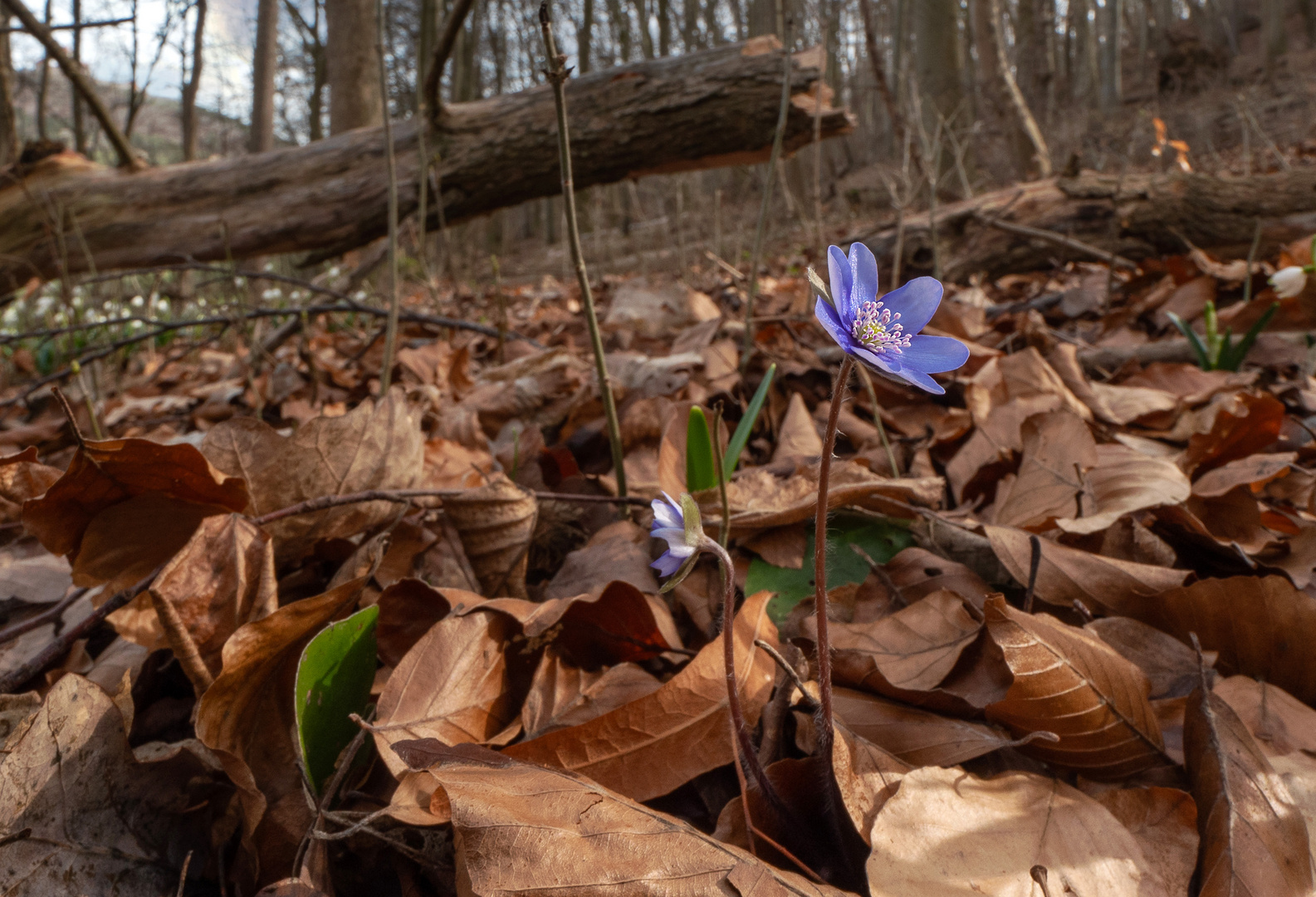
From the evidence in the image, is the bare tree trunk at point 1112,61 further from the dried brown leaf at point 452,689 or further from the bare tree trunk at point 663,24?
the dried brown leaf at point 452,689

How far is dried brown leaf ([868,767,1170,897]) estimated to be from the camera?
0.67 metres

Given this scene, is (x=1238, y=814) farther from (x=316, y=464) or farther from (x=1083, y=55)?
(x=1083, y=55)

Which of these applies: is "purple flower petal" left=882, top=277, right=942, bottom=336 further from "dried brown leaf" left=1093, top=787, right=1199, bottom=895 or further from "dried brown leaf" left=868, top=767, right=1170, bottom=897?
"dried brown leaf" left=1093, top=787, right=1199, bottom=895

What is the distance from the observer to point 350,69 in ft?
21.1

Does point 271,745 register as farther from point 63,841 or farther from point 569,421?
point 569,421

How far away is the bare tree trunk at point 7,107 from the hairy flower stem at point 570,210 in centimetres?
430

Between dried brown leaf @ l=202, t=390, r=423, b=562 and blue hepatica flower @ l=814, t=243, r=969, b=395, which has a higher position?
blue hepatica flower @ l=814, t=243, r=969, b=395

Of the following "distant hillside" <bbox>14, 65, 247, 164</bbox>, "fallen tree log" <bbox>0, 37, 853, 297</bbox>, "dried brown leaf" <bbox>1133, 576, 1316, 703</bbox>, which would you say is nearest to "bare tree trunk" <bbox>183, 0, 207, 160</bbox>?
"distant hillside" <bbox>14, 65, 247, 164</bbox>

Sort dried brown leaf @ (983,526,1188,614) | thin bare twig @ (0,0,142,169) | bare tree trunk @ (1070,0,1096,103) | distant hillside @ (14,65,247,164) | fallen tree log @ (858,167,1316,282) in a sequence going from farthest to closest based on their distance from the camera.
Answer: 1. bare tree trunk @ (1070,0,1096,103)
2. distant hillside @ (14,65,247,164)
3. fallen tree log @ (858,167,1316,282)
4. thin bare twig @ (0,0,142,169)
5. dried brown leaf @ (983,526,1188,614)

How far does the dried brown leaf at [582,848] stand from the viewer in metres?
0.62

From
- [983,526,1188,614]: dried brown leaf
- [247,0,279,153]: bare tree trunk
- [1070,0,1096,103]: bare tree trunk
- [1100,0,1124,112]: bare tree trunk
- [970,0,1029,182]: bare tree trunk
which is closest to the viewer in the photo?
[983,526,1188,614]: dried brown leaf

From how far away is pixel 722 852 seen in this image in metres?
0.65

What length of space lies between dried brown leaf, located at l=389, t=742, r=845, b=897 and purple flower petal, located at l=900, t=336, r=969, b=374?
44cm

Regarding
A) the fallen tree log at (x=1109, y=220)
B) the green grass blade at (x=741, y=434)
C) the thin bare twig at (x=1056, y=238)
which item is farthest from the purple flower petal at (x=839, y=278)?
the fallen tree log at (x=1109, y=220)
